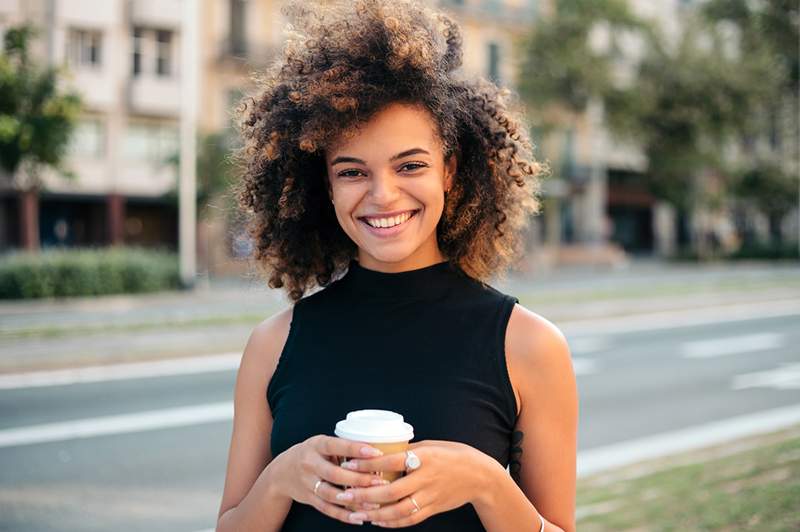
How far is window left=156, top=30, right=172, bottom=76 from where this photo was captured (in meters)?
32.3

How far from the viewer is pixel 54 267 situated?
2002 centimetres

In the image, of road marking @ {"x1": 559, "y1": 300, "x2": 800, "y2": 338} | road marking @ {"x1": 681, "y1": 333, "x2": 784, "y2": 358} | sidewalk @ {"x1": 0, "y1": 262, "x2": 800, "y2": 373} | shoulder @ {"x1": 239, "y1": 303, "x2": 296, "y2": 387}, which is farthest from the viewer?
road marking @ {"x1": 559, "y1": 300, "x2": 800, "y2": 338}

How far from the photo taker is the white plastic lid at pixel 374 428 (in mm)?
1464

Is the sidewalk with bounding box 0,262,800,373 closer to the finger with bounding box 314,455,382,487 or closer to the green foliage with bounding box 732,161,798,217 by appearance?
the finger with bounding box 314,455,382,487

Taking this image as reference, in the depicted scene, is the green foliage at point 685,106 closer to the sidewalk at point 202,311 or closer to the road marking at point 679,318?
the sidewalk at point 202,311

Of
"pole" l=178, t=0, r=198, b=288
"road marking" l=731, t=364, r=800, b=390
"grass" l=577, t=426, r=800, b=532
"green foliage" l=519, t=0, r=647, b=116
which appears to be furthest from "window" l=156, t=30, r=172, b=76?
"grass" l=577, t=426, r=800, b=532

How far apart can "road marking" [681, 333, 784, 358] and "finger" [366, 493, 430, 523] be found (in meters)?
11.9

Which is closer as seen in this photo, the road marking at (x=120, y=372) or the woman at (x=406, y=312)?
the woman at (x=406, y=312)

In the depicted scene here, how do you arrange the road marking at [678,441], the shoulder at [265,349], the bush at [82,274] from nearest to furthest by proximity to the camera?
the shoulder at [265,349]
the road marking at [678,441]
the bush at [82,274]

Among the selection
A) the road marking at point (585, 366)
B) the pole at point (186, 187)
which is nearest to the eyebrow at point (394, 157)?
the road marking at point (585, 366)

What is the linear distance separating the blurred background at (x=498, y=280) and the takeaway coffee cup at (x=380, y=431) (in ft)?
3.16

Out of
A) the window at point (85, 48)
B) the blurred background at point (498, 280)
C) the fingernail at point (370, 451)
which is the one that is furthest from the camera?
the window at point (85, 48)

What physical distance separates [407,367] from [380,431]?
404 millimetres

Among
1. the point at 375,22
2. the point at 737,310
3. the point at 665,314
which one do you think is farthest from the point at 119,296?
the point at 375,22
